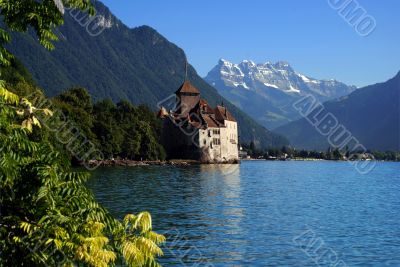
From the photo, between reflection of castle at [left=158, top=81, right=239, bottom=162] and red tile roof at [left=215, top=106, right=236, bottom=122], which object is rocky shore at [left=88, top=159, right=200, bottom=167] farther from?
red tile roof at [left=215, top=106, right=236, bottom=122]

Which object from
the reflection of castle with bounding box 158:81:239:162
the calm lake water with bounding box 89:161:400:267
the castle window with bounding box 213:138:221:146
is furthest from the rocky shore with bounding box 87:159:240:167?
the calm lake water with bounding box 89:161:400:267

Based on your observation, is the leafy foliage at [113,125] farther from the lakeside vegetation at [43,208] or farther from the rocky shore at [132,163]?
the lakeside vegetation at [43,208]

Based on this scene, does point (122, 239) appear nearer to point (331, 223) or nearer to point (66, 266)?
point (66, 266)

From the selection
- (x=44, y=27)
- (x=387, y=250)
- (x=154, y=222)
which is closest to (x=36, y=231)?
(x=44, y=27)

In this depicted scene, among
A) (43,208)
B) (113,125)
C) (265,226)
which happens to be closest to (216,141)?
(113,125)

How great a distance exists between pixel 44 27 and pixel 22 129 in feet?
6.66

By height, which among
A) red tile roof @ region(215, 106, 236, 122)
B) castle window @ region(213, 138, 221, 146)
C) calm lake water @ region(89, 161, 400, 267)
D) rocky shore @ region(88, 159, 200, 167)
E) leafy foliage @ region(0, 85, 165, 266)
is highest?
red tile roof @ region(215, 106, 236, 122)

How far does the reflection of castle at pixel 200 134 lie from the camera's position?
154 meters

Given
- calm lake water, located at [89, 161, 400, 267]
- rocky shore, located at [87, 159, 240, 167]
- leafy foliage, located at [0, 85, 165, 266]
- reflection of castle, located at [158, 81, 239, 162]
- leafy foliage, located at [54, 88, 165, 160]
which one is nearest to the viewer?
leafy foliage, located at [0, 85, 165, 266]

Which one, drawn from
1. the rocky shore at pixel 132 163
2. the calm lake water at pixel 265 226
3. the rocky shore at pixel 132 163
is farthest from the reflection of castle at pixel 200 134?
the calm lake water at pixel 265 226

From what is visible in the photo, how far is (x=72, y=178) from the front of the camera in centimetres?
1063

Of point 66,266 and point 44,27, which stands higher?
point 44,27

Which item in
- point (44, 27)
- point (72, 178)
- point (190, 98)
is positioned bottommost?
point (72, 178)

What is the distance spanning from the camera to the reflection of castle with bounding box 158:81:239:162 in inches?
6068
